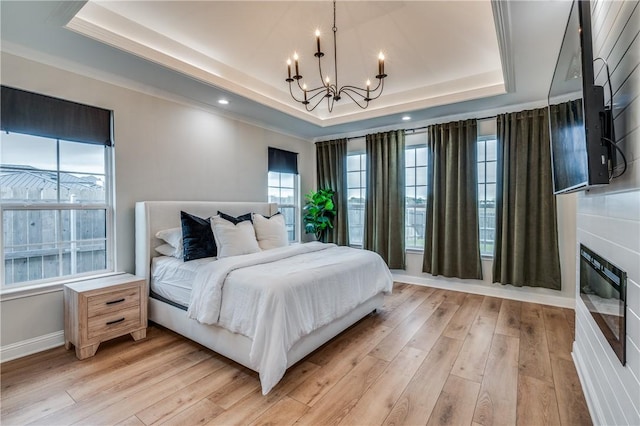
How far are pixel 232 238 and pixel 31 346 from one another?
5.95ft

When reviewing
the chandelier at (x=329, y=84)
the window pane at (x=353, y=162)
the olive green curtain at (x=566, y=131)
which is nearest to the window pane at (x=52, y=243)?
the chandelier at (x=329, y=84)

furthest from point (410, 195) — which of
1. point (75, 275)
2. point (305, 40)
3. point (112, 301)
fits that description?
point (75, 275)

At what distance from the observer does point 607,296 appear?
146 centimetres

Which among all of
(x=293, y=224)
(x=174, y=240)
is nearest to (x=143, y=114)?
(x=174, y=240)

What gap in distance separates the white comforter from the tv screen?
174 cm

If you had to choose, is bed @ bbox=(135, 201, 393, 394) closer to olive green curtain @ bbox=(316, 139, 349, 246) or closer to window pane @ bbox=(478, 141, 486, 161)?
olive green curtain @ bbox=(316, 139, 349, 246)

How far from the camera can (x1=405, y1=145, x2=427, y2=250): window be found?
464 centimetres

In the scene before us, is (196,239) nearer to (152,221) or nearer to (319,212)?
(152,221)

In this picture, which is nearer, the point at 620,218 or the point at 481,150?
the point at 620,218

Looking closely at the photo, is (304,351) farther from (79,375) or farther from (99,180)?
(99,180)

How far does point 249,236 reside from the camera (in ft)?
10.6

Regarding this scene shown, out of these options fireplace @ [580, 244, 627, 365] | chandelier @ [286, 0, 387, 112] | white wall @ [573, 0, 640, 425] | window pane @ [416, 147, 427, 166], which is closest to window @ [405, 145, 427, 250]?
A: window pane @ [416, 147, 427, 166]

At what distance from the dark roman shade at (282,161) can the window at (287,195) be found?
0.11 meters

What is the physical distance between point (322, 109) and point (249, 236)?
8.60 ft
